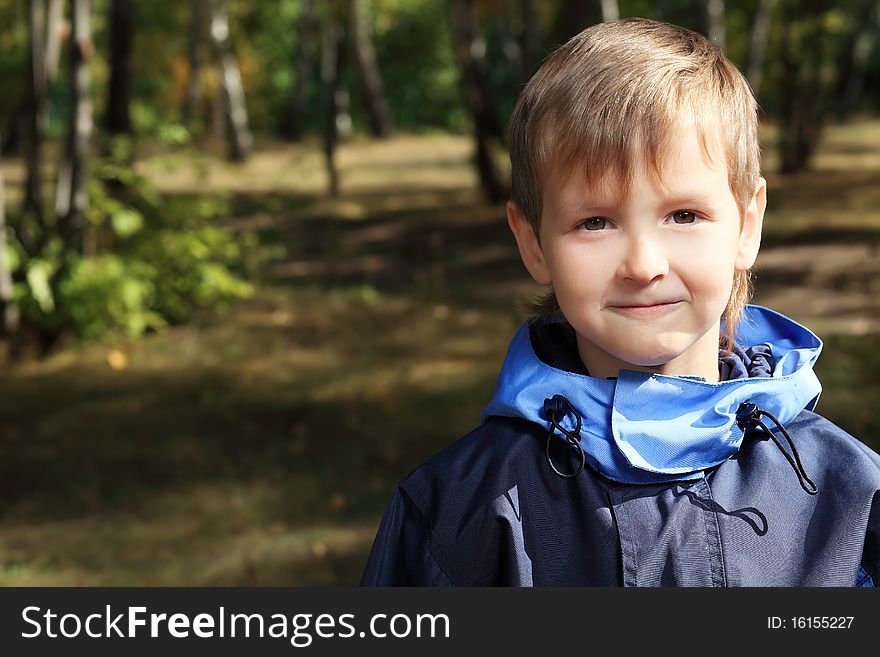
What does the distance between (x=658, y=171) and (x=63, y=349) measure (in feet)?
26.4

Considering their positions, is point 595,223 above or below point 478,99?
above

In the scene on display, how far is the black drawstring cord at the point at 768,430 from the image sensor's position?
1.77 metres

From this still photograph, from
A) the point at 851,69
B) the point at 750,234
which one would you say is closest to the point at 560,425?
the point at 750,234

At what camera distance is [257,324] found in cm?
975

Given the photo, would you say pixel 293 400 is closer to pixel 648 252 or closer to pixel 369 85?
pixel 648 252

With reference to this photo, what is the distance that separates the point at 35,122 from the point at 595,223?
8137 millimetres

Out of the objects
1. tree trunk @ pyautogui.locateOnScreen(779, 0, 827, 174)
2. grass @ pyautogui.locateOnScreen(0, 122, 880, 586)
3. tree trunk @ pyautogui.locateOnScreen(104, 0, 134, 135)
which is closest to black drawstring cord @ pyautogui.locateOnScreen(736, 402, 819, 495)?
grass @ pyautogui.locateOnScreen(0, 122, 880, 586)

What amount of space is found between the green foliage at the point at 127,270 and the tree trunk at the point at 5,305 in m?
0.11

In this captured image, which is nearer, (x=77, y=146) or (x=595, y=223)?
(x=595, y=223)

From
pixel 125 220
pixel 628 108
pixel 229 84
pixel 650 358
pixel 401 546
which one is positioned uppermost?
pixel 628 108

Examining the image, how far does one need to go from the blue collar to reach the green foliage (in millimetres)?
7397

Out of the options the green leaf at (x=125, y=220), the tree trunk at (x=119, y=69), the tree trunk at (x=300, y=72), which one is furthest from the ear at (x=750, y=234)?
the tree trunk at (x=300, y=72)

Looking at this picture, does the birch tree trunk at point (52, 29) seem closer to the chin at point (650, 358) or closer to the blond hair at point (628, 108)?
the blond hair at point (628, 108)

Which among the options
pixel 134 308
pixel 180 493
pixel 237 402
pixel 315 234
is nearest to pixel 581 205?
pixel 180 493
